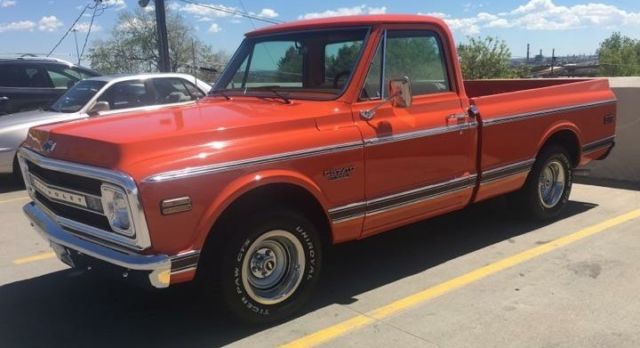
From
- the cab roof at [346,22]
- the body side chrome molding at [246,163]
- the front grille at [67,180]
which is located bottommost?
the front grille at [67,180]

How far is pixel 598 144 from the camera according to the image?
6586 millimetres

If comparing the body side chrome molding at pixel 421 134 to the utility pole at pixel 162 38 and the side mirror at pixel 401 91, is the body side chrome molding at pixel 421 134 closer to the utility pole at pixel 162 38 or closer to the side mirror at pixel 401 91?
the side mirror at pixel 401 91

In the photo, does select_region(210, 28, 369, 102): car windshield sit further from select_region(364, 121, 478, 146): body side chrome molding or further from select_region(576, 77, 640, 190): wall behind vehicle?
select_region(576, 77, 640, 190): wall behind vehicle

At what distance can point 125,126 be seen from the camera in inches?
155

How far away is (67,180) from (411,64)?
2.66 meters

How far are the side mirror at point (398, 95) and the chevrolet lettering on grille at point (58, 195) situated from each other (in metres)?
1.91

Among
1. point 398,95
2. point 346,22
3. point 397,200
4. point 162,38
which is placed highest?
point 162,38

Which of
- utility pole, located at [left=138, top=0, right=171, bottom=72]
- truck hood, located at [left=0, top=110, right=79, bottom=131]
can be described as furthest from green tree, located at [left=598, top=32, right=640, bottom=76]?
truck hood, located at [left=0, top=110, right=79, bottom=131]

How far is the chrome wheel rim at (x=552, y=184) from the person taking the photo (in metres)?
6.22

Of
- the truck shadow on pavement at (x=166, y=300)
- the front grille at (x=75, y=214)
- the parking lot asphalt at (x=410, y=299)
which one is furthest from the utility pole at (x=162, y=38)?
the front grille at (x=75, y=214)

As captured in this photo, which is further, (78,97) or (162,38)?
(162,38)

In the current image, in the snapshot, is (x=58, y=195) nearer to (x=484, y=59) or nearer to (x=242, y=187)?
(x=242, y=187)

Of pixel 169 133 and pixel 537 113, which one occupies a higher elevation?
pixel 169 133

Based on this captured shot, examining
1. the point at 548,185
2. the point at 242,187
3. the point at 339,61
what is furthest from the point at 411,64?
the point at 548,185
